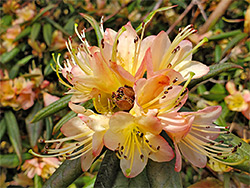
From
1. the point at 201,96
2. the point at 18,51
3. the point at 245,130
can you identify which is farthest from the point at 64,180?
the point at 18,51

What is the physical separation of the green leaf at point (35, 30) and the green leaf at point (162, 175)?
1174 millimetres

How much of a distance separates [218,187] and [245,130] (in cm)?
40

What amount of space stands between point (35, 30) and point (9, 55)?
0.23 metres

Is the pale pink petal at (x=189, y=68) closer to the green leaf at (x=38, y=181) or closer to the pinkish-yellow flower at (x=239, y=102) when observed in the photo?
the pinkish-yellow flower at (x=239, y=102)

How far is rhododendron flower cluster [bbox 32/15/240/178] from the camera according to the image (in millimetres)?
524

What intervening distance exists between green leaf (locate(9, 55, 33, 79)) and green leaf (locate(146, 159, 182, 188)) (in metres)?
1.16

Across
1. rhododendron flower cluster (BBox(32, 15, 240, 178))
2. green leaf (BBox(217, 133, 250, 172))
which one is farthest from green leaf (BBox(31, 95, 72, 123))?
green leaf (BBox(217, 133, 250, 172))

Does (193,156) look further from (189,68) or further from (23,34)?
(23,34)

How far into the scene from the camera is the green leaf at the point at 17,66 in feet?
4.78

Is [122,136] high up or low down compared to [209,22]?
up

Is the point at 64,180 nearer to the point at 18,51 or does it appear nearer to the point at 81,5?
the point at 18,51

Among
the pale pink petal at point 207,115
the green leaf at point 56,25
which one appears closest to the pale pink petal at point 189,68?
the pale pink petal at point 207,115

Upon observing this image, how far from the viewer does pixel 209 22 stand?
4.10ft

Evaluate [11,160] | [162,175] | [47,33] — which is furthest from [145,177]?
[47,33]
